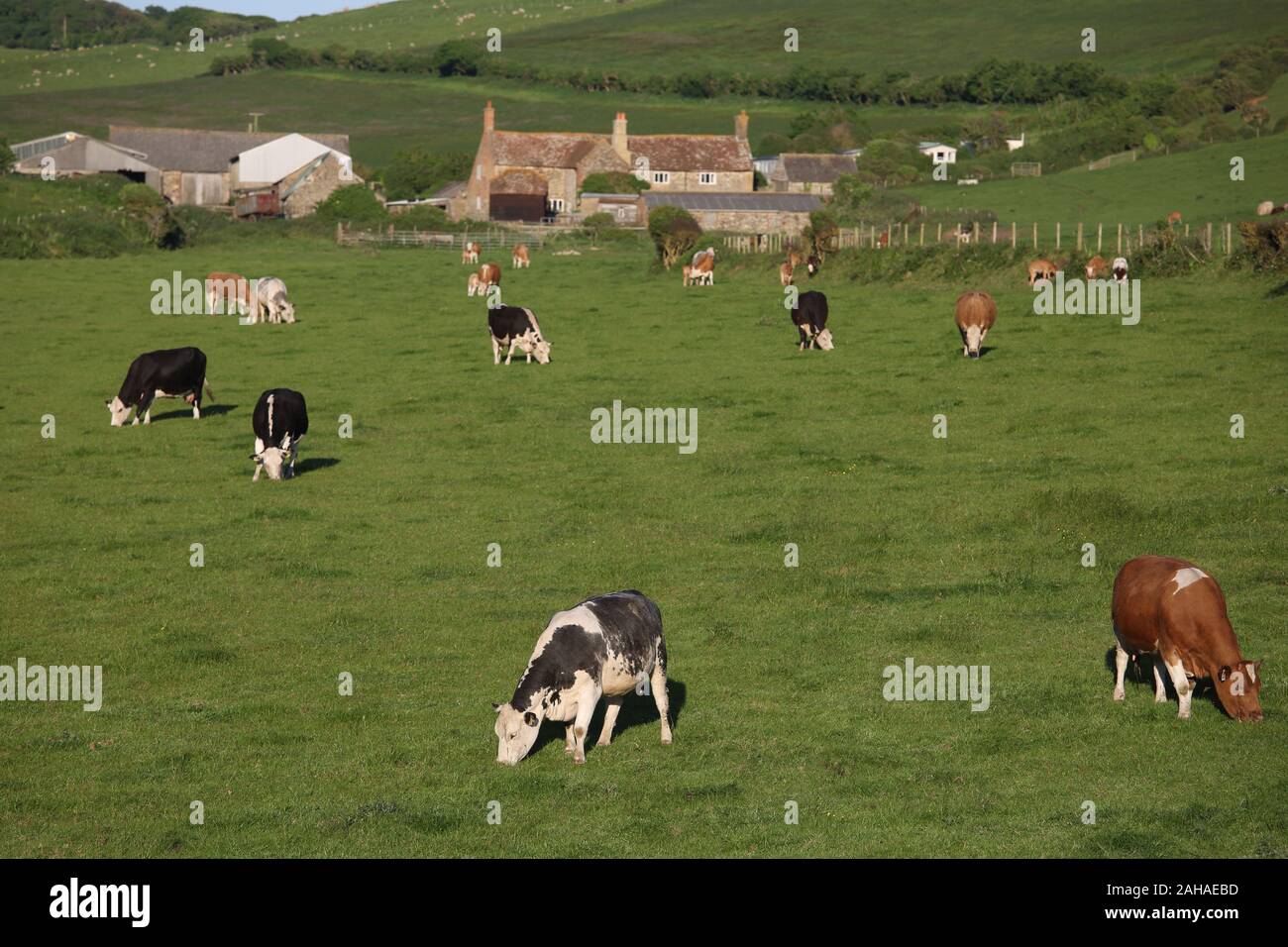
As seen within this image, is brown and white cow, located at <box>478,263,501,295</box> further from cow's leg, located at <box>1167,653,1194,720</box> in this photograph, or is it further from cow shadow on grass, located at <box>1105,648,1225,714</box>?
cow's leg, located at <box>1167,653,1194,720</box>

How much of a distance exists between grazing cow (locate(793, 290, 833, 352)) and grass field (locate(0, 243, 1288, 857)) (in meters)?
1.11

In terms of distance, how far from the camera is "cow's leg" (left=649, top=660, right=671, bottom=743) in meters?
13.5

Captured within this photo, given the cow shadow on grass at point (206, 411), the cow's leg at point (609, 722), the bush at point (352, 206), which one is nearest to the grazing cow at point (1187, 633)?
the cow's leg at point (609, 722)

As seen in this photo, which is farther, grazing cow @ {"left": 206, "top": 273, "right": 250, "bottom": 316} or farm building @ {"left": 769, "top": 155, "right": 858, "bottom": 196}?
farm building @ {"left": 769, "top": 155, "right": 858, "bottom": 196}

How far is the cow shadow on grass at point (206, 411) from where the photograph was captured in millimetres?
32278

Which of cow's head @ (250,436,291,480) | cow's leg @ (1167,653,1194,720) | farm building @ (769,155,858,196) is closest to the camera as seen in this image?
cow's leg @ (1167,653,1194,720)

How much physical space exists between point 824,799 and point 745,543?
927 cm

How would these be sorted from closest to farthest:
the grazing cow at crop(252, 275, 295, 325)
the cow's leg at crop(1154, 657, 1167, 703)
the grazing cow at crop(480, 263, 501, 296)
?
the cow's leg at crop(1154, 657, 1167, 703) → the grazing cow at crop(252, 275, 295, 325) → the grazing cow at crop(480, 263, 501, 296)

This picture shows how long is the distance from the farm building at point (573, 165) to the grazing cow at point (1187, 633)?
10022 centimetres

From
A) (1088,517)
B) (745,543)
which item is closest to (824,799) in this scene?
(745,543)

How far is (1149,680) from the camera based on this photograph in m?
15.2

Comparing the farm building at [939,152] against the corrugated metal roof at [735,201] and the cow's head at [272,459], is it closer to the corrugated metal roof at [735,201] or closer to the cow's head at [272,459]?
the corrugated metal roof at [735,201]

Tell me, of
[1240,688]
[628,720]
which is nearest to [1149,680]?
[1240,688]

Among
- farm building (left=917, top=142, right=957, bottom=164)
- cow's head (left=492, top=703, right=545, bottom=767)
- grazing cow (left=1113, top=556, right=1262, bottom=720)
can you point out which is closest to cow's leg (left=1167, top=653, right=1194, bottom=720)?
grazing cow (left=1113, top=556, right=1262, bottom=720)
